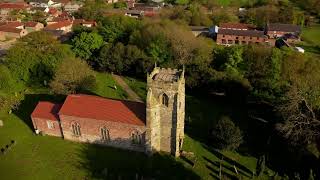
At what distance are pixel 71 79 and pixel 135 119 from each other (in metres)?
20.0

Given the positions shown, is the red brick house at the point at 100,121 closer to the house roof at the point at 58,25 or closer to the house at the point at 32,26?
the house roof at the point at 58,25

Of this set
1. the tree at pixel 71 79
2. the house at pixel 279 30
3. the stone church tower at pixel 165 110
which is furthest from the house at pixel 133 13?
the stone church tower at pixel 165 110

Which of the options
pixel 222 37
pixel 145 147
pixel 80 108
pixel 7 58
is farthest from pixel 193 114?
pixel 222 37

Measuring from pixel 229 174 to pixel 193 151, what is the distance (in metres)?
6.48

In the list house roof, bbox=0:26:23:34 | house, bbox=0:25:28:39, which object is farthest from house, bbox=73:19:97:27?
house roof, bbox=0:26:23:34

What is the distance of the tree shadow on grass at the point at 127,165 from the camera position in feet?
139

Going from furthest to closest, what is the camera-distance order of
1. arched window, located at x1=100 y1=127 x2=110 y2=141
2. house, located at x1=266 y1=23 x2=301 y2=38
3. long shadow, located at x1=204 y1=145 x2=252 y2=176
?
house, located at x1=266 y1=23 x2=301 y2=38
arched window, located at x1=100 y1=127 x2=110 y2=141
long shadow, located at x1=204 y1=145 x2=252 y2=176

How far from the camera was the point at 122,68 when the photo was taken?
243 feet

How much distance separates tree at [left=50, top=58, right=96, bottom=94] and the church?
1065 centimetres

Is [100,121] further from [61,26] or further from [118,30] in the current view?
[61,26]

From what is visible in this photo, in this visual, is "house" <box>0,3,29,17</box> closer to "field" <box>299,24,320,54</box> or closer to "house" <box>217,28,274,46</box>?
"house" <box>217,28,274,46</box>

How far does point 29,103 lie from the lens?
199ft

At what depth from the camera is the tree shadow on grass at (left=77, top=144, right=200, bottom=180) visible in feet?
139

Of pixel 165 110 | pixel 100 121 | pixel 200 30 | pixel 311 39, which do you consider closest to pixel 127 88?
pixel 100 121
